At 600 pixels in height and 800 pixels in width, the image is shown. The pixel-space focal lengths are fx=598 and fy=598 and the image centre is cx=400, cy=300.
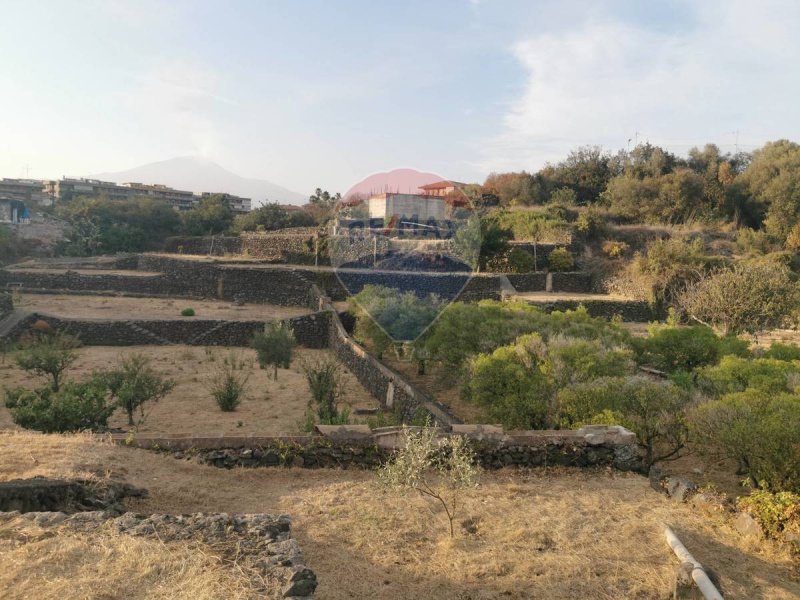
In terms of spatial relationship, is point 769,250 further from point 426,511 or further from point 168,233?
point 168,233

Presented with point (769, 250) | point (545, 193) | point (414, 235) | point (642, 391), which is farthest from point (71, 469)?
point (545, 193)

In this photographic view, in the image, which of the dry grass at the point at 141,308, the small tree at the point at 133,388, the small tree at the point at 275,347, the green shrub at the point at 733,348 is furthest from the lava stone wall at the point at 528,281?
the small tree at the point at 133,388

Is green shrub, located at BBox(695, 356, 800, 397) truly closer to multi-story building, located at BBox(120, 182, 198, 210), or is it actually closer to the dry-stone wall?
the dry-stone wall

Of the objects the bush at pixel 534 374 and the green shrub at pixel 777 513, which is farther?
the bush at pixel 534 374

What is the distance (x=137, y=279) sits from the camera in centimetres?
3397

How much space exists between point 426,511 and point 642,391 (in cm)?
434

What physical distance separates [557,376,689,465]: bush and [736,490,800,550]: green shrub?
2.16 meters

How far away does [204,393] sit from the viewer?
1634 cm

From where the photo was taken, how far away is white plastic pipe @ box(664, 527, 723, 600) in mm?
4916

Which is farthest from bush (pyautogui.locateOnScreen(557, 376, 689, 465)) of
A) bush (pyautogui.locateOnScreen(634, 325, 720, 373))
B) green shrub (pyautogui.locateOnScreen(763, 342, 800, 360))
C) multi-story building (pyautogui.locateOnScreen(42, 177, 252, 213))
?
multi-story building (pyautogui.locateOnScreen(42, 177, 252, 213))

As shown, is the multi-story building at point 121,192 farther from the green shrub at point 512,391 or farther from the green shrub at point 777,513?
the green shrub at point 777,513

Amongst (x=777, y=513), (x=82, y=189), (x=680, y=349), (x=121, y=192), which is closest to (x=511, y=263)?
(x=680, y=349)

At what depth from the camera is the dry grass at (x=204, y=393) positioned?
42.3 ft

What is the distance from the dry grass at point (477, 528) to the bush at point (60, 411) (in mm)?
1501
